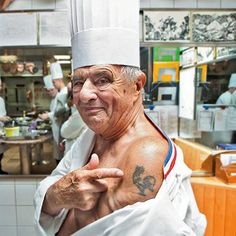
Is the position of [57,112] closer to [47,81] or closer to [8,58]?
[47,81]

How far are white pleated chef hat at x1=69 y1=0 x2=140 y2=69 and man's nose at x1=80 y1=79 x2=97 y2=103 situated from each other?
0.07 metres

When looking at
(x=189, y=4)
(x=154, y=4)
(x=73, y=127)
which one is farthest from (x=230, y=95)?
(x=73, y=127)

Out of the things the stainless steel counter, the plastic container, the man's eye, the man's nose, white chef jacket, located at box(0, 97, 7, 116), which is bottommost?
the stainless steel counter

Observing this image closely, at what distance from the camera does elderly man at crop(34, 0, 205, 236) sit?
62 cm

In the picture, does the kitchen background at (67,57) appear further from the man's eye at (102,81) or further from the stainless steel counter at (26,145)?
the man's eye at (102,81)

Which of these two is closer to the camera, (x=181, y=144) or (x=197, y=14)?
(x=197, y=14)

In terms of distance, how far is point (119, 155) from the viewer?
0.74m

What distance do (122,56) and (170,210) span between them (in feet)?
1.41

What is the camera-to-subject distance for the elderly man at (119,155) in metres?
0.62

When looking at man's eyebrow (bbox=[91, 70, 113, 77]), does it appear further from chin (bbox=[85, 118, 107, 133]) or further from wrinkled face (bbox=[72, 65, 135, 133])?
chin (bbox=[85, 118, 107, 133])

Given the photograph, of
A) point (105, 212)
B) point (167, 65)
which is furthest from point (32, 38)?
point (105, 212)

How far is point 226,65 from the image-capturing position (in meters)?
2.18

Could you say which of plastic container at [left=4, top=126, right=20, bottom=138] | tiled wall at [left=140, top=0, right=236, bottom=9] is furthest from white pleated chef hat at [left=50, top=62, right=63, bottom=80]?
tiled wall at [left=140, top=0, right=236, bottom=9]

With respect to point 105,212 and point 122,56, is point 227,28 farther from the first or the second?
point 105,212
